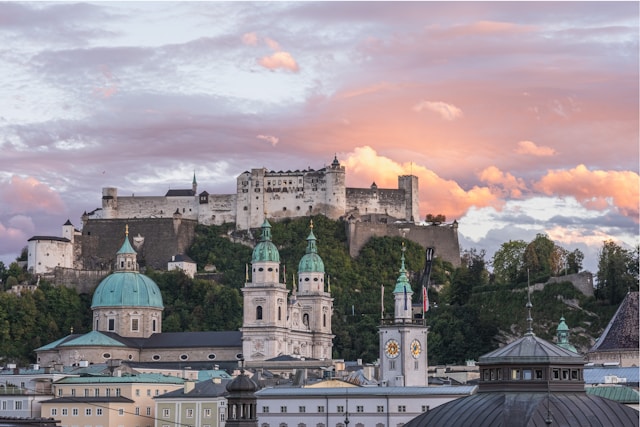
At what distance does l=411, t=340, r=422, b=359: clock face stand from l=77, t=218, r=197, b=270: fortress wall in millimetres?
59031

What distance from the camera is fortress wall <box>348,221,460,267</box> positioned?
6211 inches

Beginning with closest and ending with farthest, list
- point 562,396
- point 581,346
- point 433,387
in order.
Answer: point 562,396 → point 433,387 → point 581,346

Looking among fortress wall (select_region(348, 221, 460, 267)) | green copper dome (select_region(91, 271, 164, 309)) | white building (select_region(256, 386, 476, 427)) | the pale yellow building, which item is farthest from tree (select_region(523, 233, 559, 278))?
white building (select_region(256, 386, 476, 427))

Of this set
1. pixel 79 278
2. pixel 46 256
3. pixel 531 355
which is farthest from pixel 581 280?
pixel 531 355

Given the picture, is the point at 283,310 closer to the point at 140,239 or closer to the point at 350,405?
the point at 140,239

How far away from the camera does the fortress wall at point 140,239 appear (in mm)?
158625

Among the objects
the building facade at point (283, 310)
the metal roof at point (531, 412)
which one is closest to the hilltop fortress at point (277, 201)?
the building facade at point (283, 310)

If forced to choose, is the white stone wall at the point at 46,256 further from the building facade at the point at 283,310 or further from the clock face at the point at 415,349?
the clock face at the point at 415,349

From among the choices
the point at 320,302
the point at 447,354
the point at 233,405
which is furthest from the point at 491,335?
the point at 233,405

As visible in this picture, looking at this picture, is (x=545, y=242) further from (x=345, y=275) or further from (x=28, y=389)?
(x=28, y=389)

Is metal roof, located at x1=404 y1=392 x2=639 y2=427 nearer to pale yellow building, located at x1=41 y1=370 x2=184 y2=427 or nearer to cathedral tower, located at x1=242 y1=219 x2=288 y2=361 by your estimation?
pale yellow building, located at x1=41 y1=370 x2=184 y2=427

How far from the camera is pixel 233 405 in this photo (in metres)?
63.4

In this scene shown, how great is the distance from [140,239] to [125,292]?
911 inches

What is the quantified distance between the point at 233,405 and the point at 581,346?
62.7 meters
